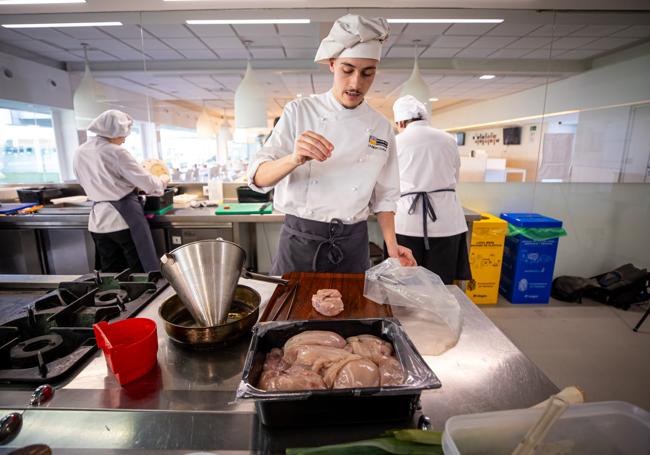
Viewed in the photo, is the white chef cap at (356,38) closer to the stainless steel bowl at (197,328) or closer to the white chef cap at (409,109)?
the stainless steel bowl at (197,328)

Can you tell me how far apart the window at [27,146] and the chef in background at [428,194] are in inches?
200

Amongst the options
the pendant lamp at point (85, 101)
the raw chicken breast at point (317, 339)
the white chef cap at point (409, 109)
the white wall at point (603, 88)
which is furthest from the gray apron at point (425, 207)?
the pendant lamp at point (85, 101)

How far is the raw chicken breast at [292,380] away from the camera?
65 centimetres

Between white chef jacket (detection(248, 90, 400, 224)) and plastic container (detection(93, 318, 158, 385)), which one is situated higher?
white chef jacket (detection(248, 90, 400, 224))

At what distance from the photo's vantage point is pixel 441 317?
101cm

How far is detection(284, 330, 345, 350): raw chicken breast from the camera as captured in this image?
2.57 feet

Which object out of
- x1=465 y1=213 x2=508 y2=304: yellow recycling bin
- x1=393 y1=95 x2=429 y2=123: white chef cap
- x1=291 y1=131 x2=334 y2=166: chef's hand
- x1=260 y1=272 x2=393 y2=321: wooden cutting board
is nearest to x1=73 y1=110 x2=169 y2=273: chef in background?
x1=260 y1=272 x2=393 y2=321: wooden cutting board

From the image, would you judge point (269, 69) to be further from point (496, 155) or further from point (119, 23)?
point (496, 155)

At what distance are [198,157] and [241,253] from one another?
10.9 m

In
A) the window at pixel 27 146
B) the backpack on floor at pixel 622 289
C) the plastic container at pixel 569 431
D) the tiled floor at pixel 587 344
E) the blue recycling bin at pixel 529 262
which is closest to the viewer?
the plastic container at pixel 569 431

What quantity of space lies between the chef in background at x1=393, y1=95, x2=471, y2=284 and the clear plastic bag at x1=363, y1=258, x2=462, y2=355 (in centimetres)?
142

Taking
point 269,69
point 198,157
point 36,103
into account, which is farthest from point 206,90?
point 198,157

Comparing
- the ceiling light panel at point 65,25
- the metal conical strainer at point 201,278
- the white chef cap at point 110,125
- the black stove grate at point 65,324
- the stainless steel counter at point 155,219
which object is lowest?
the stainless steel counter at point 155,219

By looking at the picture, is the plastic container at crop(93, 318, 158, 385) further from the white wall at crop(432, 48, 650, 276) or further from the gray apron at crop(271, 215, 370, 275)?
the white wall at crop(432, 48, 650, 276)
